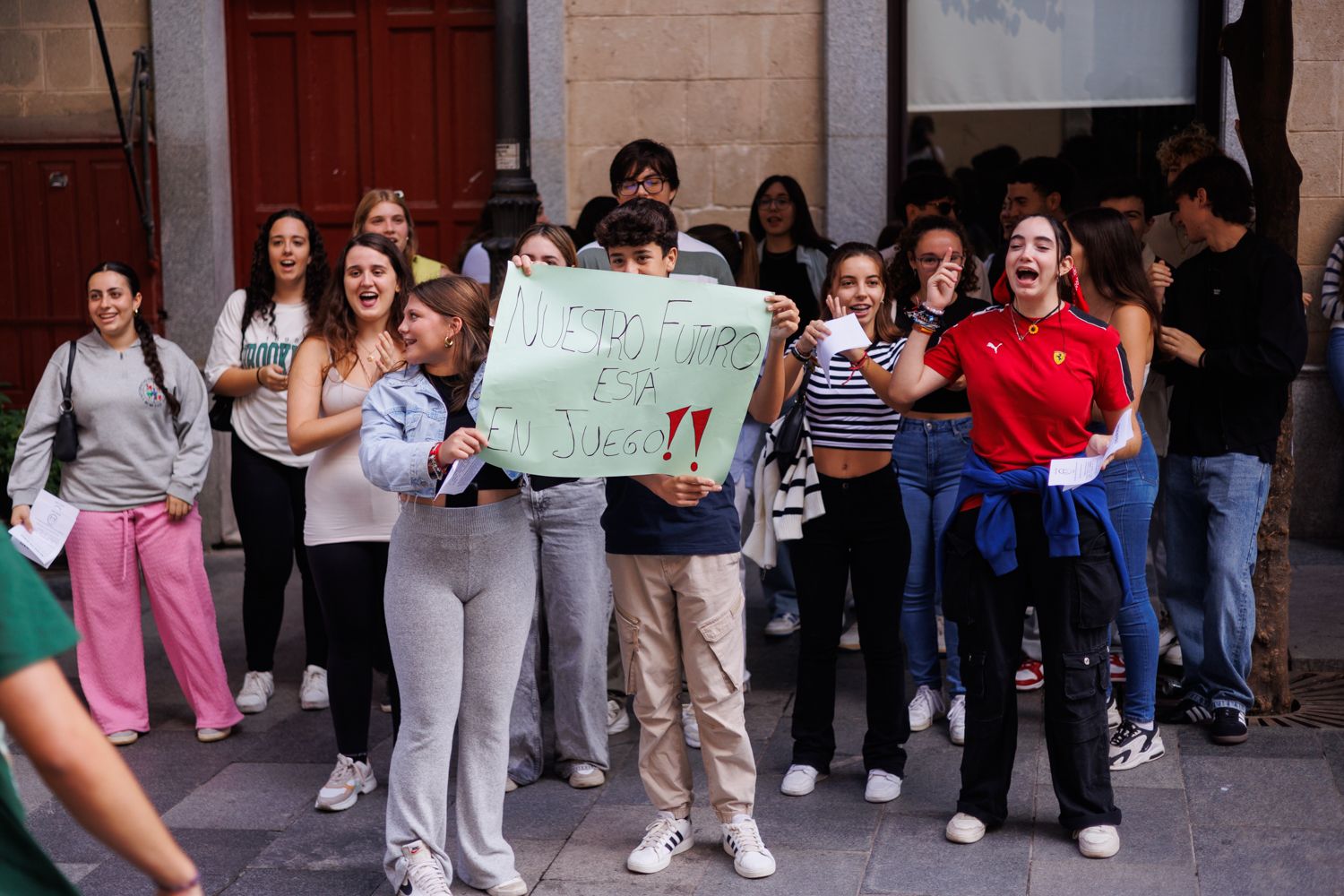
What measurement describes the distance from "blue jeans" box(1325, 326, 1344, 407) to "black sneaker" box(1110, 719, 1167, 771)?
12.3 feet

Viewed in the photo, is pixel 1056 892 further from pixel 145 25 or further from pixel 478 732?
pixel 145 25

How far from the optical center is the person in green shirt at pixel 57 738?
189 centimetres

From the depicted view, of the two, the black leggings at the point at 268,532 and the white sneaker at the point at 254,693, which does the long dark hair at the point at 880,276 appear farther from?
the white sneaker at the point at 254,693

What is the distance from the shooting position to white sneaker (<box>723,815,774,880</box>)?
433cm

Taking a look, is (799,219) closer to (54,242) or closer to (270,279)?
(270,279)

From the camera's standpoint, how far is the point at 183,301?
29.7 feet

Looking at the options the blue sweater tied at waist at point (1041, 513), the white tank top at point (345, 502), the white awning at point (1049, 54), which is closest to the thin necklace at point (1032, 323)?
the blue sweater tied at waist at point (1041, 513)

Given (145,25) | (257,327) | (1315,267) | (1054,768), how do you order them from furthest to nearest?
(145,25)
(1315,267)
(257,327)
(1054,768)

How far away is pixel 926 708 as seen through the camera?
5.66m

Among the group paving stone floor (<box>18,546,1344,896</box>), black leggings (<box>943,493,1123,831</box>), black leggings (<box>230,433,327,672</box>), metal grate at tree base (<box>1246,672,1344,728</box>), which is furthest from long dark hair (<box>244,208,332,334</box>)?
metal grate at tree base (<box>1246,672,1344,728</box>)

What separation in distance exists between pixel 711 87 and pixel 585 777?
4.73 meters

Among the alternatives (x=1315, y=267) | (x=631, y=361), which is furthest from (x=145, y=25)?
(x=1315, y=267)

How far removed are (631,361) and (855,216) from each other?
182 inches

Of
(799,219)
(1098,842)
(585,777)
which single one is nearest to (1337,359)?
(799,219)
